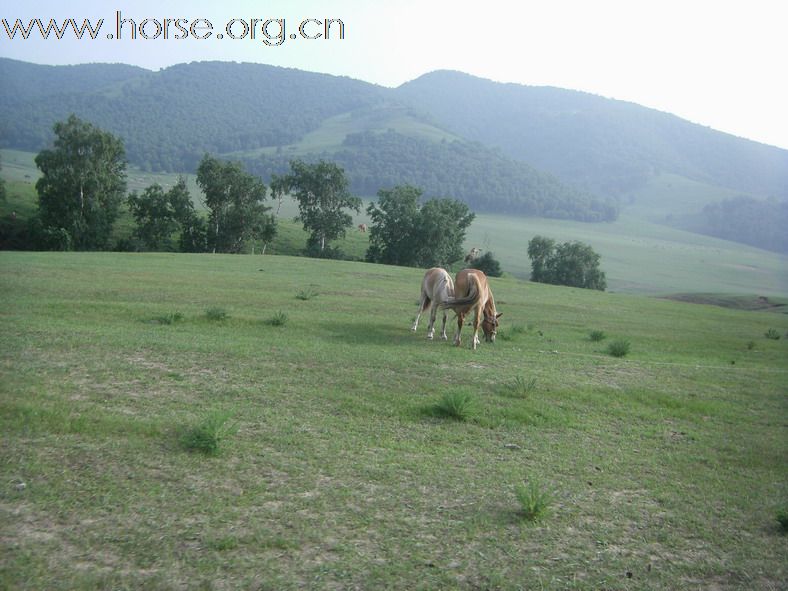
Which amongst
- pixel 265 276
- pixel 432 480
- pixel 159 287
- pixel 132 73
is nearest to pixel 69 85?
pixel 132 73

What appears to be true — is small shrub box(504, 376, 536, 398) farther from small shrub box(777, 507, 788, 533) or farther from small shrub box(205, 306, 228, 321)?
small shrub box(205, 306, 228, 321)

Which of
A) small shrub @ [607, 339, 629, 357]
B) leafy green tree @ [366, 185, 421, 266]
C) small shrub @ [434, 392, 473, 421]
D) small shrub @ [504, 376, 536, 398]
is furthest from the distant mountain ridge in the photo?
leafy green tree @ [366, 185, 421, 266]

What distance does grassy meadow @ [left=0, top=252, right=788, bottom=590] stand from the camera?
5.62 metres

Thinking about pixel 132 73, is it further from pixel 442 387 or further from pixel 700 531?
pixel 700 531

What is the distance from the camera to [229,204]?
65.2 meters

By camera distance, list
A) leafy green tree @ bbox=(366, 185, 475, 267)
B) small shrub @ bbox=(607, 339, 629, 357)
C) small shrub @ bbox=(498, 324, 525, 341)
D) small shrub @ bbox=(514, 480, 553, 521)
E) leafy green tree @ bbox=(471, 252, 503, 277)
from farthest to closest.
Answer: leafy green tree @ bbox=(366, 185, 475, 267)
leafy green tree @ bbox=(471, 252, 503, 277)
small shrub @ bbox=(498, 324, 525, 341)
small shrub @ bbox=(607, 339, 629, 357)
small shrub @ bbox=(514, 480, 553, 521)

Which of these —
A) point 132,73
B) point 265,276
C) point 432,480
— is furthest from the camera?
point 132,73

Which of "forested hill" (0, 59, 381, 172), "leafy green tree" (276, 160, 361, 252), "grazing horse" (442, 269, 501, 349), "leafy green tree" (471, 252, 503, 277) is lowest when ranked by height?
"leafy green tree" (471, 252, 503, 277)

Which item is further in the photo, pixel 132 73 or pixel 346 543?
pixel 132 73

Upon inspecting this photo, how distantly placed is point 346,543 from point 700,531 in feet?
13.4

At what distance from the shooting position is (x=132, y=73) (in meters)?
78.6

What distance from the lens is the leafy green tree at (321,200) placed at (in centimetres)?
7312

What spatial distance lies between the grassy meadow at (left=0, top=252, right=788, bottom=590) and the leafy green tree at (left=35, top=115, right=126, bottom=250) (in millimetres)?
44952

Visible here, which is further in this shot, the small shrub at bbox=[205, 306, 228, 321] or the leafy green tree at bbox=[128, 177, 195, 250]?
the leafy green tree at bbox=[128, 177, 195, 250]
